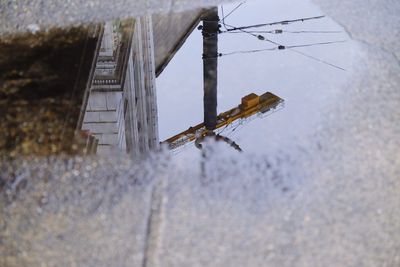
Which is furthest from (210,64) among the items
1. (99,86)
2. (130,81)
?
(99,86)

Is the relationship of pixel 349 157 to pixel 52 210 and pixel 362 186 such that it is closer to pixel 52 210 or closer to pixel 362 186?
pixel 362 186

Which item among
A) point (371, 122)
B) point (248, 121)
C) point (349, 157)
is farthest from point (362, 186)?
point (248, 121)

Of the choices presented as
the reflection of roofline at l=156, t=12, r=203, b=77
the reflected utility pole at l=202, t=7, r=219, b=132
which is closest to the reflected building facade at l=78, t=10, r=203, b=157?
the reflection of roofline at l=156, t=12, r=203, b=77

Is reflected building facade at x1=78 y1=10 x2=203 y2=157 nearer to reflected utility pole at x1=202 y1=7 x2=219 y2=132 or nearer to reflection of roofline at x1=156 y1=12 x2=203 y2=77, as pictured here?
reflection of roofline at x1=156 y1=12 x2=203 y2=77

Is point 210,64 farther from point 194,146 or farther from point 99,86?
point 194,146

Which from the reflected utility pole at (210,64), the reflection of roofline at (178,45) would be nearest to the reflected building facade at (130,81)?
the reflection of roofline at (178,45)
